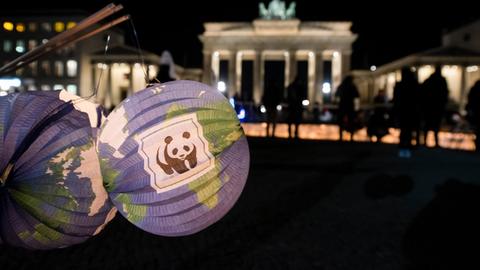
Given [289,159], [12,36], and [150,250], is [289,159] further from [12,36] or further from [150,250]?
[12,36]

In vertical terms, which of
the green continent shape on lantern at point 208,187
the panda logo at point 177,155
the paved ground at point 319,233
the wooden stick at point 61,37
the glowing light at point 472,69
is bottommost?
the paved ground at point 319,233

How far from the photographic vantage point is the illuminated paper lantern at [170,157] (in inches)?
115

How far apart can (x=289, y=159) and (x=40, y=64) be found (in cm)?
6373

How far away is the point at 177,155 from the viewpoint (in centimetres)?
291

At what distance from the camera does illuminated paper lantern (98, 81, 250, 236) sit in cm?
291

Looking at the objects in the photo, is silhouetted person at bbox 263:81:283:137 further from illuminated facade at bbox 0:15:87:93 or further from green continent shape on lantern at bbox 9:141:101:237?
illuminated facade at bbox 0:15:87:93

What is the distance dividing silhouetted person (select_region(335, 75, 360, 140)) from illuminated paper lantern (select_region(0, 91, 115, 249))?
14.1 meters

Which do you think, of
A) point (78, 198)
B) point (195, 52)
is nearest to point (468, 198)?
point (78, 198)

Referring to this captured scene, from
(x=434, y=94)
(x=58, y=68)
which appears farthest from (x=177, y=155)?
(x=58, y=68)

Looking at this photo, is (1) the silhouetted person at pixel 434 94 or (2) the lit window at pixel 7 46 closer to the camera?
(1) the silhouetted person at pixel 434 94

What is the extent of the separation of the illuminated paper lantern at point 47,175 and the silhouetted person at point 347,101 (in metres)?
14.1

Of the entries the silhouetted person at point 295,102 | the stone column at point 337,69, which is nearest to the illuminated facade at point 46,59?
the stone column at point 337,69

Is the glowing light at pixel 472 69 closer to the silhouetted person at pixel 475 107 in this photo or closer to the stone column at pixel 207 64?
the stone column at pixel 207 64

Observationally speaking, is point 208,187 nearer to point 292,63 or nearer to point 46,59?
point 292,63
